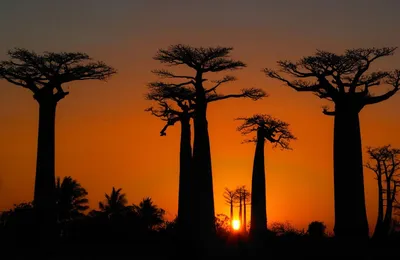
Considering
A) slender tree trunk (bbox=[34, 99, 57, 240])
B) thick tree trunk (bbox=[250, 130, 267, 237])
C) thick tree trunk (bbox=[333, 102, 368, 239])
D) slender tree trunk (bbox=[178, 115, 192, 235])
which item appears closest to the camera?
thick tree trunk (bbox=[333, 102, 368, 239])

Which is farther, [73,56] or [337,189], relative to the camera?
[73,56]

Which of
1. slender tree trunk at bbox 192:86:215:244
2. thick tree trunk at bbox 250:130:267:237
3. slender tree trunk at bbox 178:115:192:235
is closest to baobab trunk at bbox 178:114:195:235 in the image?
slender tree trunk at bbox 178:115:192:235

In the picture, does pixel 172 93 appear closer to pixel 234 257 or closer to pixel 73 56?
pixel 73 56

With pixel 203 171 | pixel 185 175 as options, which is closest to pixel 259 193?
pixel 203 171

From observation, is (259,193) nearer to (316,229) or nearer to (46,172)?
(316,229)

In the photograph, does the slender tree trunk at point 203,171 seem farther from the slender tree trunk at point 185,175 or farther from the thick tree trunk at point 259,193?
the thick tree trunk at point 259,193

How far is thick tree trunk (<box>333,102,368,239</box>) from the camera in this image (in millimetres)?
26906

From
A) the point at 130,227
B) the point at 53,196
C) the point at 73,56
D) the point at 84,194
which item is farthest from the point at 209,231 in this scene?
the point at 84,194

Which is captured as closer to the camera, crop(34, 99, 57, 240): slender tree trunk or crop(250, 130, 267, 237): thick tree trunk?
crop(34, 99, 57, 240): slender tree trunk

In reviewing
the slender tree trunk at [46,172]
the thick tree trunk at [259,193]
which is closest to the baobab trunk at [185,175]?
the thick tree trunk at [259,193]

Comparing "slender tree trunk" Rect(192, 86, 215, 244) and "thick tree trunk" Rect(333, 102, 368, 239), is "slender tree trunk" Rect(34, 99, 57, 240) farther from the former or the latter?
"thick tree trunk" Rect(333, 102, 368, 239)

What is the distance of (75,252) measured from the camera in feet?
94.9

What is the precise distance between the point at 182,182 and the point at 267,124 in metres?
4.45

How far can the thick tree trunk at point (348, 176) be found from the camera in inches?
1059
